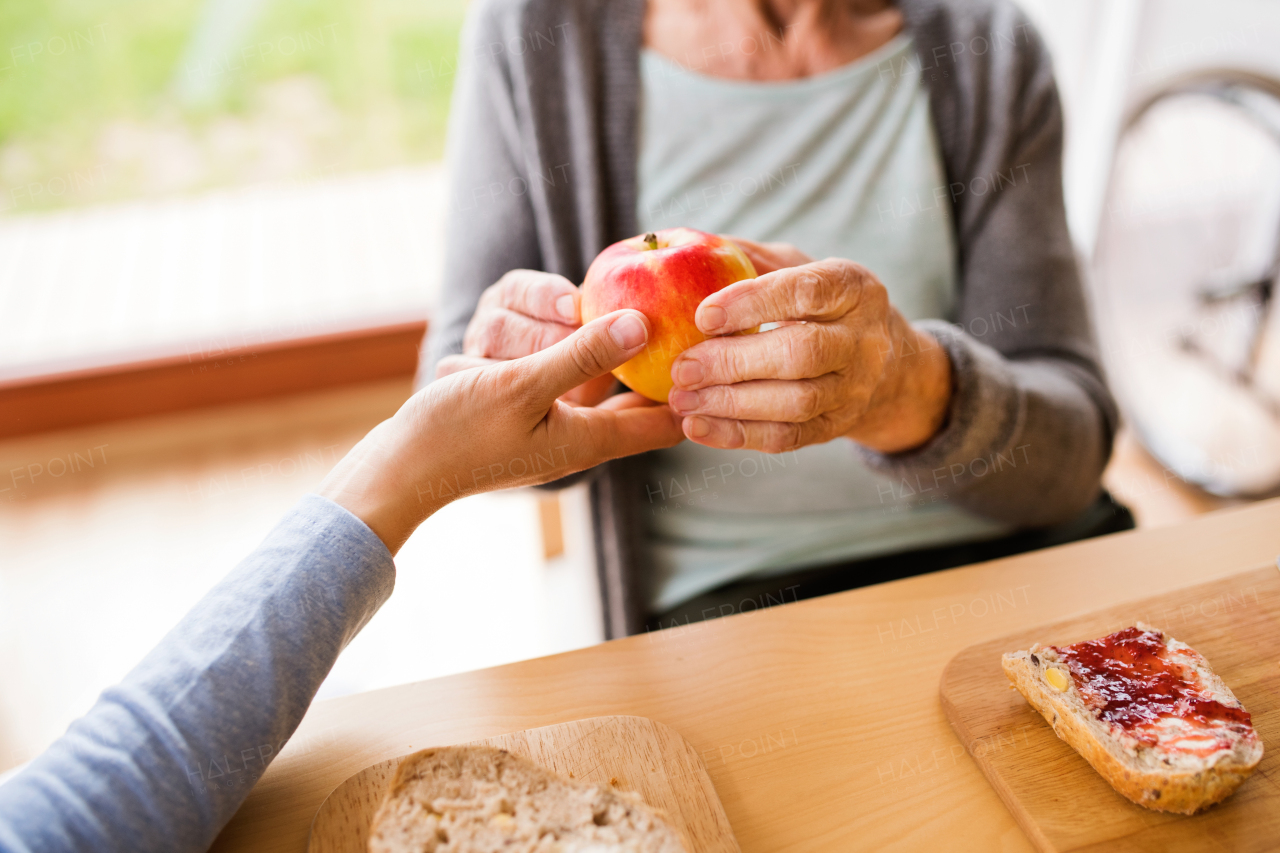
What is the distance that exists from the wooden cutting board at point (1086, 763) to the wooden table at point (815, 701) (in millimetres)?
23

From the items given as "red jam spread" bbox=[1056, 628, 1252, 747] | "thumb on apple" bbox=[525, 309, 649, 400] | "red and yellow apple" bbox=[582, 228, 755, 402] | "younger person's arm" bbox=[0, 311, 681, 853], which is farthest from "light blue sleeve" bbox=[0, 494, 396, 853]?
"red jam spread" bbox=[1056, 628, 1252, 747]

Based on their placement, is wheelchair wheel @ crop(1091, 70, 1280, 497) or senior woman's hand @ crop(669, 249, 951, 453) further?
wheelchair wheel @ crop(1091, 70, 1280, 497)

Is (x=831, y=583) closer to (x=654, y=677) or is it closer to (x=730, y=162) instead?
(x=654, y=677)

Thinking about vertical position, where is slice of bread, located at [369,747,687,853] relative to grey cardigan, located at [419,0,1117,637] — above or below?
below

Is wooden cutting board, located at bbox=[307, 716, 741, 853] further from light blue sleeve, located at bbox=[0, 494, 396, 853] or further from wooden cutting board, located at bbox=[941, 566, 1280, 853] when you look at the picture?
wooden cutting board, located at bbox=[941, 566, 1280, 853]

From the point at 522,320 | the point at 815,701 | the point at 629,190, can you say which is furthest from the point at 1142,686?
the point at 629,190

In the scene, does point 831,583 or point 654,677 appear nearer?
point 654,677

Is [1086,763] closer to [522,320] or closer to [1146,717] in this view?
[1146,717]

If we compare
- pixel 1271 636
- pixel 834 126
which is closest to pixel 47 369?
pixel 834 126

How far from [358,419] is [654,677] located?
2026 mm

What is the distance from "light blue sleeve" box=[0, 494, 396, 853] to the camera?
1.70 feet

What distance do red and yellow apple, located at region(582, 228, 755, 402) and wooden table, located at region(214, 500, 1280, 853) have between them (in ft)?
0.84

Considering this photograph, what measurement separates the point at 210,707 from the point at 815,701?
45 centimetres

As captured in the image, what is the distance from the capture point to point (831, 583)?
1.04 metres
